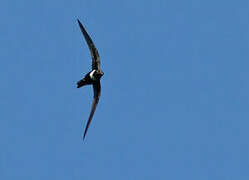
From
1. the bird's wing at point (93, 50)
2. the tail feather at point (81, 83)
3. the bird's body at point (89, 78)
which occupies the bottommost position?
the tail feather at point (81, 83)

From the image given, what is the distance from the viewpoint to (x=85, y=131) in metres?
29.5

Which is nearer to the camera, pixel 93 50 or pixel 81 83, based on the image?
pixel 93 50

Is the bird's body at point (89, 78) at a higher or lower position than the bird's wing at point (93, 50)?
lower

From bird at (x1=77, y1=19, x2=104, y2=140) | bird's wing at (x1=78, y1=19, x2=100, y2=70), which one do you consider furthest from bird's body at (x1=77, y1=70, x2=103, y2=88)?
bird's wing at (x1=78, y1=19, x2=100, y2=70)

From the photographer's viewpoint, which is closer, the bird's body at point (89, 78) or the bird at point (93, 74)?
the bird at point (93, 74)

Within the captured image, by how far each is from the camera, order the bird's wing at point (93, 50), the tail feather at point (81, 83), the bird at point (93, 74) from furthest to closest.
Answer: the tail feather at point (81, 83)
the bird at point (93, 74)
the bird's wing at point (93, 50)

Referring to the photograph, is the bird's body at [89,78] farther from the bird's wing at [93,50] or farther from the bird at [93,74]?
the bird's wing at [93,50]

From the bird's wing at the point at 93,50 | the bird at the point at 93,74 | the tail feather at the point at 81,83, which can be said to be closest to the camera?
the bird's wing at the point at 93,50

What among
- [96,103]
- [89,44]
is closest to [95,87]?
[96,103]

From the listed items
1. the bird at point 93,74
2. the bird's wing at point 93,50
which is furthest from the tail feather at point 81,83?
the bird's wing at point 93,50

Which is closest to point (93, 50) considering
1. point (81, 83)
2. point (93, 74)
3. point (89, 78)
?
point (93, 74)

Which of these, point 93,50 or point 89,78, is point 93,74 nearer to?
point 89,78

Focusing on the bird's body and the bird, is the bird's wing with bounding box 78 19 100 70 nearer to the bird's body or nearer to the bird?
the bird

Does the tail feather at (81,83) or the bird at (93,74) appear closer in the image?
the bird at (93,74)
